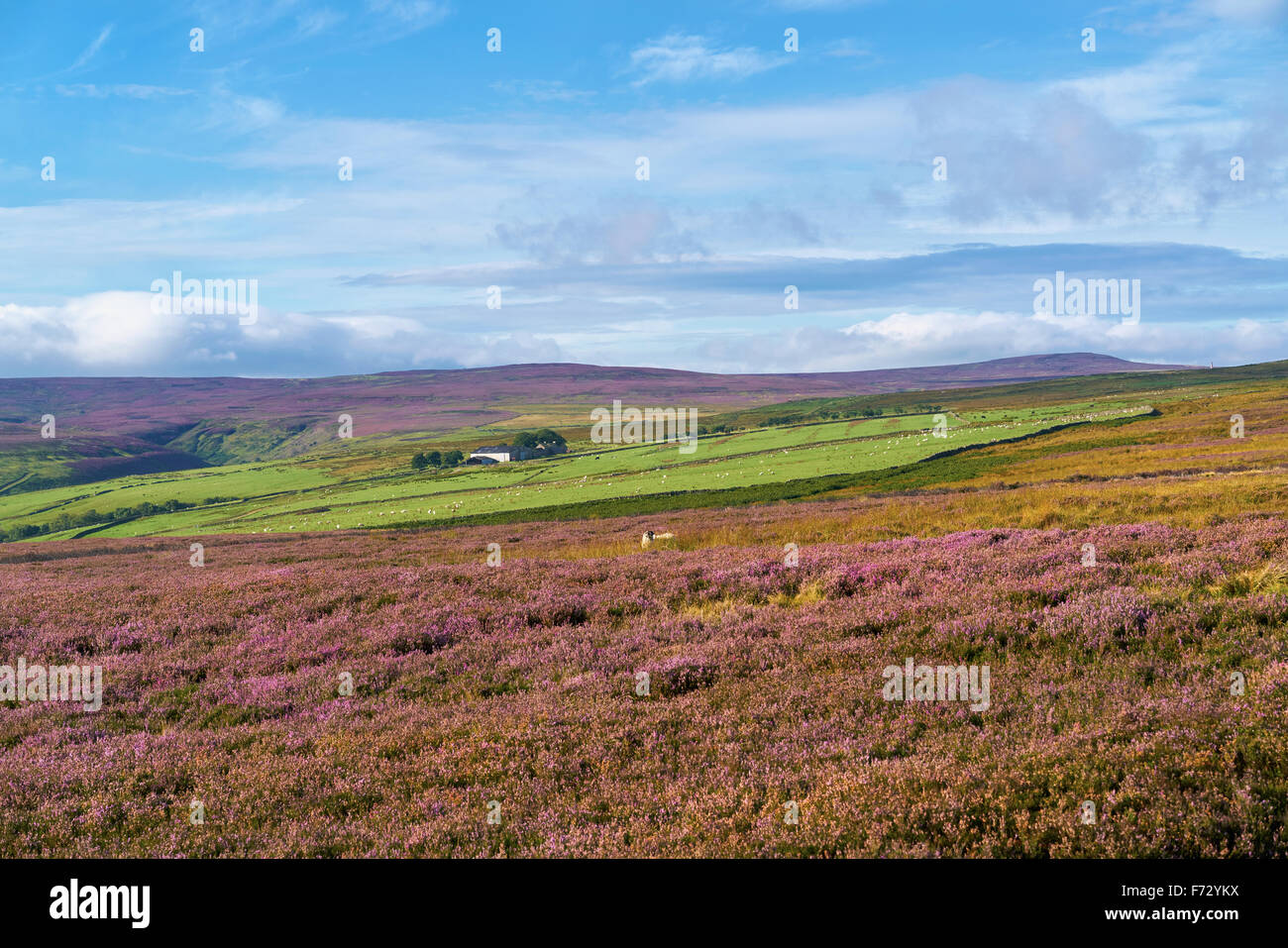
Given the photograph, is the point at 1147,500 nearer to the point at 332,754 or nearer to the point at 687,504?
the point at 332,754

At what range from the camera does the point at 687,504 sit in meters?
56.9

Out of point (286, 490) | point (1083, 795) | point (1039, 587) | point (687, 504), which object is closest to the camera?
point (1083, 795)

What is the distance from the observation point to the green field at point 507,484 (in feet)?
232

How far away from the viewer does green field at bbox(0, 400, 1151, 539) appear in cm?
7056

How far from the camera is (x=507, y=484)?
3777 inches

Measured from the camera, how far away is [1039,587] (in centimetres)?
1169

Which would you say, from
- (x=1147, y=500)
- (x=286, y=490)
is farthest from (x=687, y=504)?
(x=286, y=490)
